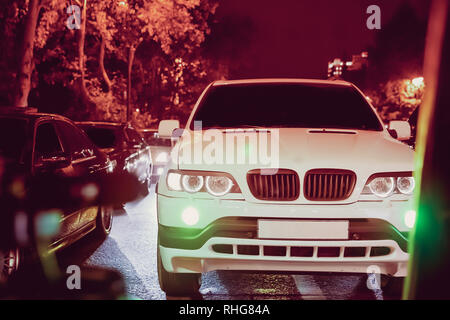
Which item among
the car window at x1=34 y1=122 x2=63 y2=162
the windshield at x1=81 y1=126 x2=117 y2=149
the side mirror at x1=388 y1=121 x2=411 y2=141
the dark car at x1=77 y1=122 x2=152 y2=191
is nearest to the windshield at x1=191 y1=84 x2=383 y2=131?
the side mirror at x1=388 y1=121 x2=411 y2=141

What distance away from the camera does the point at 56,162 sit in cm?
533

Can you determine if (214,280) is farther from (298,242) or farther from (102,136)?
(102,136)

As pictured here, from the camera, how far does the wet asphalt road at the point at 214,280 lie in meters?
4.91

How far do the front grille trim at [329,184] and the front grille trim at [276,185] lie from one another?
3.1 inches

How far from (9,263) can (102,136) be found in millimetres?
6185

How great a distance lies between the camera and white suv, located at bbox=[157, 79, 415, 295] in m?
4.08

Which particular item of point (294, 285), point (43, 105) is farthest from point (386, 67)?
Result: point (294, 285)

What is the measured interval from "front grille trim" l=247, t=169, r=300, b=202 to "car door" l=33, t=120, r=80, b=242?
200 cm

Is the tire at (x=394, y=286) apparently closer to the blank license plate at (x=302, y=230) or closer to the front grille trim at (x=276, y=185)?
the blank license plate at (x=302, y=230)

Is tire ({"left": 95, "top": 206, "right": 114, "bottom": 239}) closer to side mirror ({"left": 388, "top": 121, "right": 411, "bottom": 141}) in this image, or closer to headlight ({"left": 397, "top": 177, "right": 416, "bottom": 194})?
side mirror ({"left": 388, "top": 121, "right": 411, "bottom": 141})

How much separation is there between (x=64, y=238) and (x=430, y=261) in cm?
397

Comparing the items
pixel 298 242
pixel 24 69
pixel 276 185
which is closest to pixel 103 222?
pixel 276 185

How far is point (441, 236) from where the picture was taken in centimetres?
242

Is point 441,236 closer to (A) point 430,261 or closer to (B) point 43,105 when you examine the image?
(A) point 430,261
